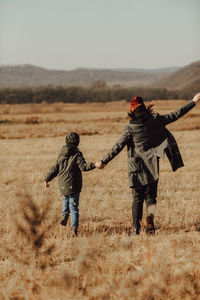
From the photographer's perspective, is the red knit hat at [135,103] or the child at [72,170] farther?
the child at [72,170]

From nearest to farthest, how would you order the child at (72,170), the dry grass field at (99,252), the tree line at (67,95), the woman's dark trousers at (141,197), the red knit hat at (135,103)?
the dry grass field at (99,252) → the red knit hat at (135,103) → the woman's dark trousers at (141,197) → the child at (72,170) → the tree line at (67,95)

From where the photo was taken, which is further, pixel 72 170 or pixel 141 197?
pixel 72 170

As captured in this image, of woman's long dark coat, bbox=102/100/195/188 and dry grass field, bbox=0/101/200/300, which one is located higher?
woman's long dark coat, bbox=102/100/195/188

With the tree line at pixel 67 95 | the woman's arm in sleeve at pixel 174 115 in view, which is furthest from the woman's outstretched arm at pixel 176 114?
the tree line at pixel 67 95

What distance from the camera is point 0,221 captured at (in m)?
6.23

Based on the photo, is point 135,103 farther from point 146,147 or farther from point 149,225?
point 149,225

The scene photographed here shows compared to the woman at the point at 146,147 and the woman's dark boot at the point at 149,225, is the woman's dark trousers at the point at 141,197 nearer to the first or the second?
the woman at the point at 146,147

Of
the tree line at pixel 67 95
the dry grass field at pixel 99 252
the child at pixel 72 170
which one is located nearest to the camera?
the dry grass field at pixel 99 252

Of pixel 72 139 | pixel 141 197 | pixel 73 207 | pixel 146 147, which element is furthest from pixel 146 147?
pixel 73 207

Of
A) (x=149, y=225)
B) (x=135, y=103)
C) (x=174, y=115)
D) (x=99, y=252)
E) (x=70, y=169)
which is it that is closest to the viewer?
(x=99, y=252)

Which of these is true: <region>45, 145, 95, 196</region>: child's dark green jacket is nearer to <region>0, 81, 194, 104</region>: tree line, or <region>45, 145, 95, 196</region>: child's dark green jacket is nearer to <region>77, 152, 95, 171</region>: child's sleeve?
<region>77, 152, 95, 171</region>: child's sleeve

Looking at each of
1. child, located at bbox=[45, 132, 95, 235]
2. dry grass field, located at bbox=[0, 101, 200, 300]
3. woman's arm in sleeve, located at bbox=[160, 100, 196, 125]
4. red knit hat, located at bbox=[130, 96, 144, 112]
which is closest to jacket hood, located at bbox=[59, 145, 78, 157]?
child, located at bbox=[45, 132, 95, 235]

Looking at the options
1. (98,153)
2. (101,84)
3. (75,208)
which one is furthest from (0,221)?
(101,84)

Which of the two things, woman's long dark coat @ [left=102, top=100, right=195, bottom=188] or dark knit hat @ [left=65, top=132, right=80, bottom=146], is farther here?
dark knit hat @ [left=65, top=132, right=80, bottom=146]
